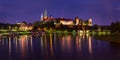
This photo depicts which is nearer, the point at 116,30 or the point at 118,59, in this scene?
the point at 118,59

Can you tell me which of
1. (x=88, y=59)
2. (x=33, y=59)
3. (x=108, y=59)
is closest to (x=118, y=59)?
(x=108, y=59)

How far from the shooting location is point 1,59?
31578 mm

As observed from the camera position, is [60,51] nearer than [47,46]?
Yes

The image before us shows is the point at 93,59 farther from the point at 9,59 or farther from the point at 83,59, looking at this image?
the point at 9,59

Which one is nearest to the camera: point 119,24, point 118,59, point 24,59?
point 118,59

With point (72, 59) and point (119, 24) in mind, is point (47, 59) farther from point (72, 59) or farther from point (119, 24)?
point (119, 24)

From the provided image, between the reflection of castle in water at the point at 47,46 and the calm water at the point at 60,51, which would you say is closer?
the calm water at the point at 60,51

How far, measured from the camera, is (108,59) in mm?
30016

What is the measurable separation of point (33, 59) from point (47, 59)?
139 centimetres

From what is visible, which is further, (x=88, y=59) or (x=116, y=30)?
(x=116, y=30)

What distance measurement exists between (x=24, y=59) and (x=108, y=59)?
8141 millimetres

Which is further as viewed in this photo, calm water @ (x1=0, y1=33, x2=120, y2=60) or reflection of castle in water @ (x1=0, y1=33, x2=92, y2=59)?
reflection of castle in water @ (x1=0, y1=33, x2=92, y2=59)

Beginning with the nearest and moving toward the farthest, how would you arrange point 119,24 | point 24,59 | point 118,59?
1. point 118,59
2. point 24,59
3. point 119,24

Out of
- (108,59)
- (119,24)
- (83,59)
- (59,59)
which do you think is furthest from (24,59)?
(119,24)
